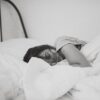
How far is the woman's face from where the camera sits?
3.78 ft

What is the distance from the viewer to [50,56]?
118 cm

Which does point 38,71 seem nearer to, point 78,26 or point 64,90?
point 64,90

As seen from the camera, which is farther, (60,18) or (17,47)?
(60,18)

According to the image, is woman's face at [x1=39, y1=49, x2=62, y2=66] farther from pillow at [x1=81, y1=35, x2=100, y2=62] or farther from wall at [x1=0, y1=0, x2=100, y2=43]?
wall at [x1=0, y1=0, x2=100, y2=43]

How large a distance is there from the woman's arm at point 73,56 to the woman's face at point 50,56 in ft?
0.20

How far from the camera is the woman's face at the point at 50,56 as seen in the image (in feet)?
3.78

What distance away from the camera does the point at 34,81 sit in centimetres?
71

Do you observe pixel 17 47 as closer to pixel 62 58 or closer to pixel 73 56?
pixel 62 58

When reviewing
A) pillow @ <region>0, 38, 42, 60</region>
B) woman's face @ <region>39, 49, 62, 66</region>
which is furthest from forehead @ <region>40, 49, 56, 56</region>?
pillow @ <region>0, 38, 42, 60</region>

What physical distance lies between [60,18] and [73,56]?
2.18ft

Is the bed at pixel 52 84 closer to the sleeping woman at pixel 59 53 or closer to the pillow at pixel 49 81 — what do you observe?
the pillow at pixel 49 81

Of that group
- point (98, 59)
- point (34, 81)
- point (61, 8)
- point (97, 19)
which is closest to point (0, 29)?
point (61, 8)

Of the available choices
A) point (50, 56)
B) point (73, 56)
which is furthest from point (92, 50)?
point (50, 56)

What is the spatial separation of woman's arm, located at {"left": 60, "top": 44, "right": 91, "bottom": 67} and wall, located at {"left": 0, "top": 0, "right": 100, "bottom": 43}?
41cm
